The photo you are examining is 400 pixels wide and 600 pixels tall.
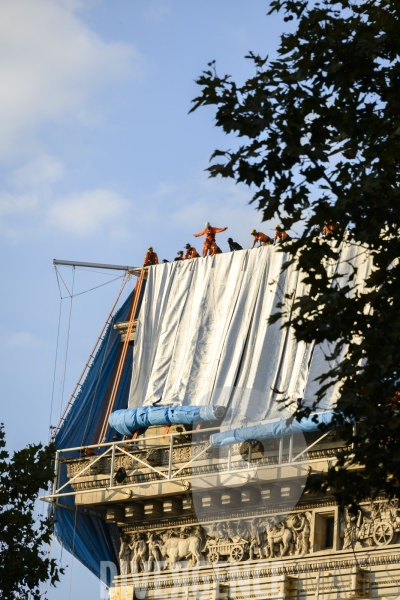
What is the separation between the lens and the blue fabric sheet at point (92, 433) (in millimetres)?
33312

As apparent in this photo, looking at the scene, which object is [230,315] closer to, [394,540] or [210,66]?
[394,540]

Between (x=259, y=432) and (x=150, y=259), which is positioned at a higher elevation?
(x=150, y=259)

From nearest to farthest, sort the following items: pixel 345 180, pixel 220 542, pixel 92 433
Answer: pixel 345 180 → pixel 220 542 → pixel 92 433

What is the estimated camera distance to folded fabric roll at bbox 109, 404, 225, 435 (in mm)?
31781

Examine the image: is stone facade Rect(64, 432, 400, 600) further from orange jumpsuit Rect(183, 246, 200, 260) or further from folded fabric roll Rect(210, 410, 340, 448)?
orange jumpsuit Rect(183, 246, 200, 260)

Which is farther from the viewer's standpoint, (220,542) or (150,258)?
(150,258)

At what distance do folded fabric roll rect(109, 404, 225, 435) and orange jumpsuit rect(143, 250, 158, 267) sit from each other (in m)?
5.05

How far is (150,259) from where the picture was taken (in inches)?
1451

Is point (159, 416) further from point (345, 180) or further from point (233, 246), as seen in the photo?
point (345, 180)

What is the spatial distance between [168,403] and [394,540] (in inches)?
303

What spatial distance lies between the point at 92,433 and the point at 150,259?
5162 mm

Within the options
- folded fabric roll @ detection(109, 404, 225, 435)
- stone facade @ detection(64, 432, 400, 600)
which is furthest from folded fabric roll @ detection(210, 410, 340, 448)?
folded fabric roll @ detection(109, 404, 225, 435)

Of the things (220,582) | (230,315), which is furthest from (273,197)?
(230,315)

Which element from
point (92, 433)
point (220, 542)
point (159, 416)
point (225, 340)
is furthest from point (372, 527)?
point (92, 433)
